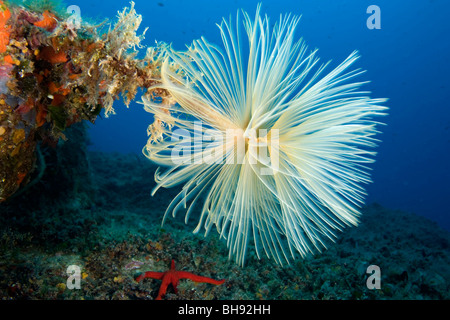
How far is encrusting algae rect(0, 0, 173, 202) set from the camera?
259cm

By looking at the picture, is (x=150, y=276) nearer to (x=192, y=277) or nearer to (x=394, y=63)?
(x=192, y=277)

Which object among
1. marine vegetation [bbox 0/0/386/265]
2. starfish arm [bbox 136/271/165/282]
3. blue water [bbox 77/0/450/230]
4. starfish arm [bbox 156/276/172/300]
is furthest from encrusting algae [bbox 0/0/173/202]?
blue water [bbox 77/0/450/230]

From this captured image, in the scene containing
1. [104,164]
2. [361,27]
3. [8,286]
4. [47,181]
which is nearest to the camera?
[8,286]

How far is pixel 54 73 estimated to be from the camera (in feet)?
9.46

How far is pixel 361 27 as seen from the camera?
85.8 metres

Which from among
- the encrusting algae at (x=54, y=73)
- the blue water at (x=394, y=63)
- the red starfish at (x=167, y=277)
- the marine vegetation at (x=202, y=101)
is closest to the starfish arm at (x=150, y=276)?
the red starfish at (x=167, y=277)

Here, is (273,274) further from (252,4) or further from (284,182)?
(252,4)

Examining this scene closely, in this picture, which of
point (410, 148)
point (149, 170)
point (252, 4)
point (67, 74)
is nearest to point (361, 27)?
point (252, 4)

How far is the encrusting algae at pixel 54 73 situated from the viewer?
259 cm

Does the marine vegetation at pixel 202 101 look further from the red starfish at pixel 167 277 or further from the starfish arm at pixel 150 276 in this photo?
the starfish arm at pixel 150 276

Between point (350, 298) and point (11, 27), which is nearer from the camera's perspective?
point (11, 27)

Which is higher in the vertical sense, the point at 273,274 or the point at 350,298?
the point at 273,274

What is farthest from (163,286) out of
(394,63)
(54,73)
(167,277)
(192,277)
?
(394,63)

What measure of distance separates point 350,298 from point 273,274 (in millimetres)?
1244
